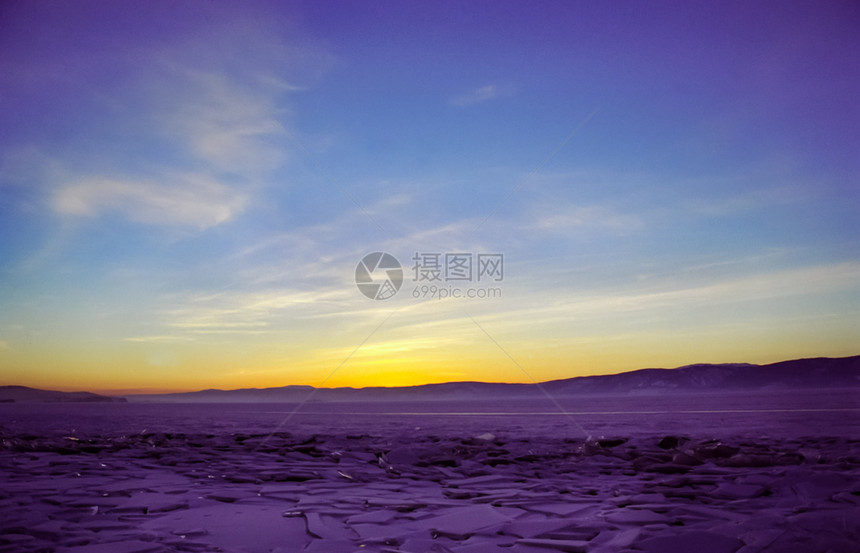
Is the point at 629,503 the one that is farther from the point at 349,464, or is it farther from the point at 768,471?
the point at 349,464

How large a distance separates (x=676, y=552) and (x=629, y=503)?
1.23 metres

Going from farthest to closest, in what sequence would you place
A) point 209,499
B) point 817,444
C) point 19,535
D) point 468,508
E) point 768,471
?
point 817,444
point 768,471
point 209,499
point 468,508
point 19,535

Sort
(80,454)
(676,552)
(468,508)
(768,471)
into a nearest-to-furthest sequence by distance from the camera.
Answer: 1. (676,552)
2. (468,508)
3. (768,471)
4. (80,454)

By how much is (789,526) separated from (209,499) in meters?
4.05

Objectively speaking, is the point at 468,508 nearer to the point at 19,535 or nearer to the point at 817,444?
the point at 19,535

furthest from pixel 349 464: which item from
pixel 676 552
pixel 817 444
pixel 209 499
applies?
pixel 817 444

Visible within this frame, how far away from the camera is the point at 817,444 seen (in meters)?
7.97

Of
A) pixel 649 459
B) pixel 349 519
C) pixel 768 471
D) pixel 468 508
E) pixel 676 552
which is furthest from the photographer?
pixel 649 459

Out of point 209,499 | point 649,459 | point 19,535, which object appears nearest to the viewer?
point 19,535

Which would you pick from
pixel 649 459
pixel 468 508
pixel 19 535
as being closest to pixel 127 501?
pixel 19 535

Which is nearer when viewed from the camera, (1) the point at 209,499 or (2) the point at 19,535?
(2) the point at 19,535

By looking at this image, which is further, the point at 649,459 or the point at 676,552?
the point at 649,459

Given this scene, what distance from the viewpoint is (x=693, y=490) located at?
177 inches

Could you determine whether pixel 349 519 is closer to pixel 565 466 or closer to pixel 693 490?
pixel 693 490
